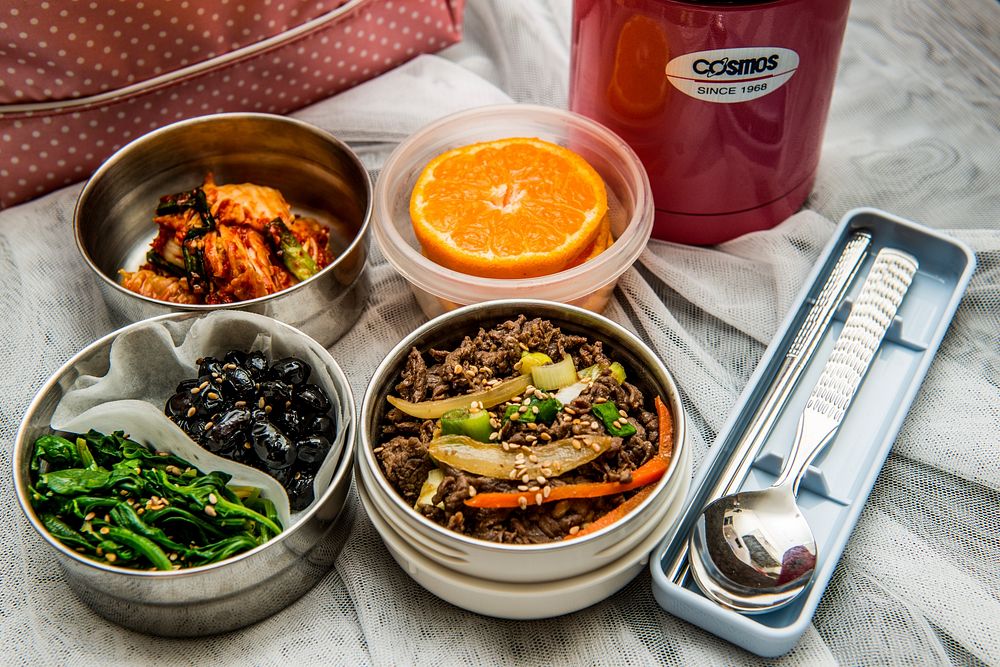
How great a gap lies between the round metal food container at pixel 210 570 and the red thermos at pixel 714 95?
904 mm

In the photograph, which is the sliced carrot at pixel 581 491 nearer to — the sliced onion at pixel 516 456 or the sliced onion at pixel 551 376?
the sliced onion at pixel 516 456

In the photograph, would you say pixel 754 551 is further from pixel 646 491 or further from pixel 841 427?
pixel 841 427

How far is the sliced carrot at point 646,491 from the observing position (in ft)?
4.98

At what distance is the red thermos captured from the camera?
1856 mm

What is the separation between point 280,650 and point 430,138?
48.4 inches

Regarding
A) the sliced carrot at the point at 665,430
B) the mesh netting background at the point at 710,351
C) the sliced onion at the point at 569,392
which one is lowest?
the mesh netting background at the point at 710,351

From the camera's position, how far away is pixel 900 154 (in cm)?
239

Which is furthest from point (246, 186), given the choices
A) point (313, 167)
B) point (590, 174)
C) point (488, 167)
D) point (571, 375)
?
point (571, 375)

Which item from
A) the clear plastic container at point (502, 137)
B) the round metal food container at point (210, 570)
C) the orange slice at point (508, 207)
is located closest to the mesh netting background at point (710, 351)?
the round metal food container at point (210, 570)

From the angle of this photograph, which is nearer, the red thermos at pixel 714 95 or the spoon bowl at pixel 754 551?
the spoon bowl at pixel 754 551

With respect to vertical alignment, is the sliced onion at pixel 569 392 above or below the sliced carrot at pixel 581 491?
above

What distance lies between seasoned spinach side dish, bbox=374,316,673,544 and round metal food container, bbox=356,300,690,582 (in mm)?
31

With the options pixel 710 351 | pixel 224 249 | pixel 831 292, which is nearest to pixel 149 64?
pixel 224 249

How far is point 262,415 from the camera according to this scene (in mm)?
1666
